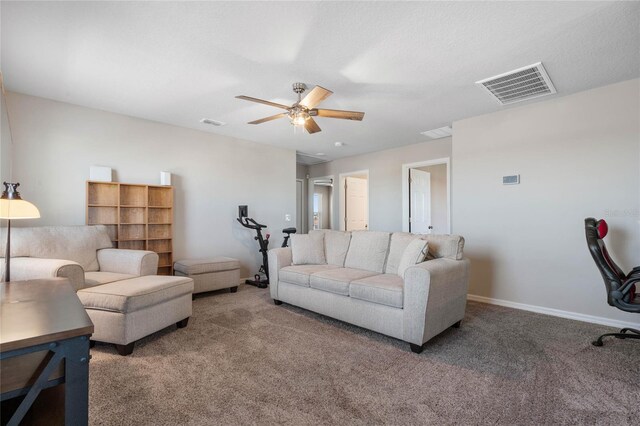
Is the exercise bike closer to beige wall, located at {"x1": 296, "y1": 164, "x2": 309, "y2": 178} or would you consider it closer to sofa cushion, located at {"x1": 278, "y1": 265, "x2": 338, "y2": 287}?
sofa cushion, located at {"x1": 278, "y1": 265, "x2": 338, "y2": 287}

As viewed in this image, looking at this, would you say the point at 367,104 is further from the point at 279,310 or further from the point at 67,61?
the point at 67,61

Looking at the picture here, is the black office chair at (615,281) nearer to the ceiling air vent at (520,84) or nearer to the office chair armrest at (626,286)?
the office chair armrest at (626,286)

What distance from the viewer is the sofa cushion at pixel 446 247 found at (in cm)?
302

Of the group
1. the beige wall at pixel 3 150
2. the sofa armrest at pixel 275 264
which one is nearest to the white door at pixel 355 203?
the sofa armrest at pixel 275 264

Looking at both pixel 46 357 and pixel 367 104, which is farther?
pixel 367 104

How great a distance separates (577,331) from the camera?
289 centimetres

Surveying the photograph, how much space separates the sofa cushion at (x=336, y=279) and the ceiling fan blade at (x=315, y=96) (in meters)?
1.73

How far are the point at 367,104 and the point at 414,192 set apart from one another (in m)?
2.64

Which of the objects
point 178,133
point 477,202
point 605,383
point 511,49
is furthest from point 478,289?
point 178,133

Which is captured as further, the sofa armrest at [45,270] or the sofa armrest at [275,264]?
the sofa armrest at [275,264]

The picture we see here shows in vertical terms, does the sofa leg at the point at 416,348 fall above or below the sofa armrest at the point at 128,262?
below

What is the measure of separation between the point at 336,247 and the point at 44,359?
325 centimetres

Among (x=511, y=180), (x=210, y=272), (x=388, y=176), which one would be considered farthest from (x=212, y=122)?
(x=511, y=180)

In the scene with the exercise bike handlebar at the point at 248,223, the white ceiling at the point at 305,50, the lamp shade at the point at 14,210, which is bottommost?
the exercise bike handlebar at the point at 248,223
